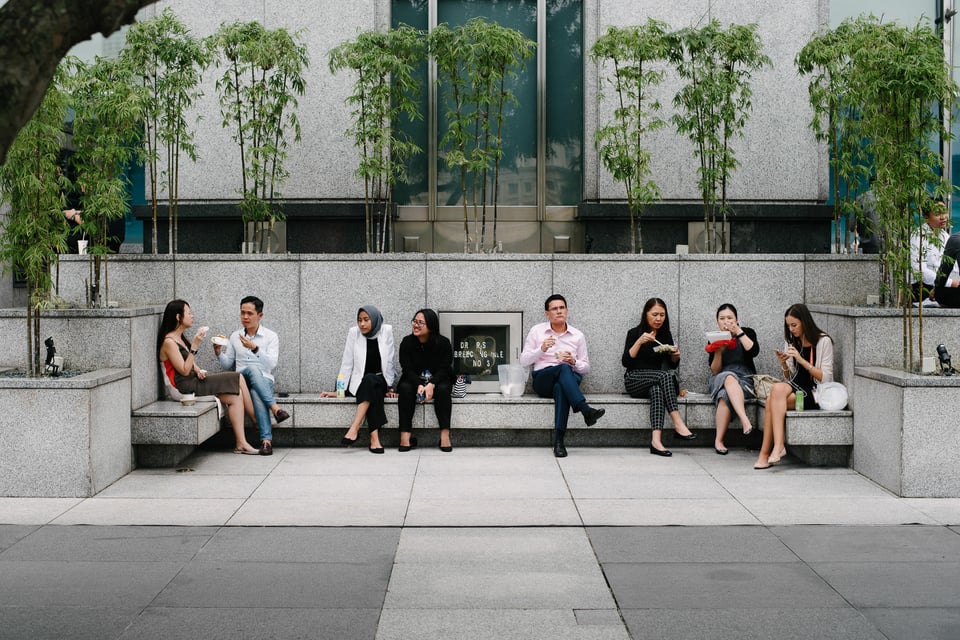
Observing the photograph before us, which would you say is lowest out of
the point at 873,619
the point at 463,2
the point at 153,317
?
the point at 873,619

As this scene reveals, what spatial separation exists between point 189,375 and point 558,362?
143 inches

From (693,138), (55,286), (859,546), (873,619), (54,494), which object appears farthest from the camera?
(693,138)

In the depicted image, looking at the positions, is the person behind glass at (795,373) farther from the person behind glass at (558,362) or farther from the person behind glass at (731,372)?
the person behind glass at (558,362)

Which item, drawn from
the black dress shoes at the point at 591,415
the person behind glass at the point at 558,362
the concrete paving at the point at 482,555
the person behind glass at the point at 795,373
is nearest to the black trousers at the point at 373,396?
the concrete paving at the point at 482,555

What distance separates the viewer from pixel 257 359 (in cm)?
1046

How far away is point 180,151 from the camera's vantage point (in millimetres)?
13633

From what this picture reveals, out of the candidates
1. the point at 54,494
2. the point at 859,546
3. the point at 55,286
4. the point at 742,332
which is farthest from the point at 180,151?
the point at 859,546

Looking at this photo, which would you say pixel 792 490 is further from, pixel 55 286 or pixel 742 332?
pixel 55 286

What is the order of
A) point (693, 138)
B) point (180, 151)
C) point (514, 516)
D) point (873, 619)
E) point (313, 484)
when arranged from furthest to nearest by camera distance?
point (180, 151) < point (693, 138) < point (313, 484) < point (514, 516) < point (873, 619)

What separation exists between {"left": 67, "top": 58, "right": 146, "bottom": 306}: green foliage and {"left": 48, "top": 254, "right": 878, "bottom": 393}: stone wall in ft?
3.27

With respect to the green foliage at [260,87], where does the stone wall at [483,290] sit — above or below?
below

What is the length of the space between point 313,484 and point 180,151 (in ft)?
21.4

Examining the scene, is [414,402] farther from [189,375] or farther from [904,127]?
[904,127]

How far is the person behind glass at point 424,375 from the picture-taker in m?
10.3
